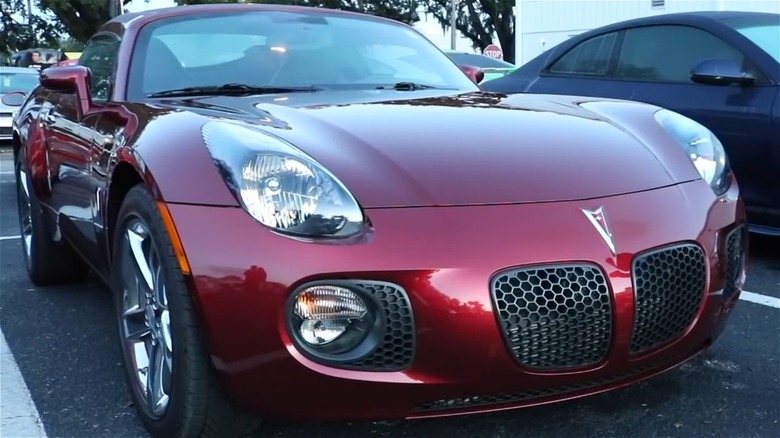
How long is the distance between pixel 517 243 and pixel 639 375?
0.52m

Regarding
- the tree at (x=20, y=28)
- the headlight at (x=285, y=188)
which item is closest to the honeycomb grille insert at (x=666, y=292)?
the headlight at (x=285, y=188)

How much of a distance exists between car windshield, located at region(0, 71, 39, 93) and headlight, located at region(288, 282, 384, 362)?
1241cm

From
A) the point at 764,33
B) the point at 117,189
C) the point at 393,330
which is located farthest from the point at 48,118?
the point at 764,33

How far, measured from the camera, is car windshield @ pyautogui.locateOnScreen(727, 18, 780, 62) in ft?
14.5

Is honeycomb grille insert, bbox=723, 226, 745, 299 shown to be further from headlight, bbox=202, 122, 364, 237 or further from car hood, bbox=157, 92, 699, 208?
headlight, bbox=202, 122, 364, 237

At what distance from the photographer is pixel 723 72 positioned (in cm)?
429

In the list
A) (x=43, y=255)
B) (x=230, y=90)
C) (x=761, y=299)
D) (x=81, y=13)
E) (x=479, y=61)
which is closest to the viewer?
(x=230, y=90)

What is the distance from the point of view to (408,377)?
1959 mm

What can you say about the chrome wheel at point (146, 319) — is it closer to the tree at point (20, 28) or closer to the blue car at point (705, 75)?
the blue car at point (705, 75)

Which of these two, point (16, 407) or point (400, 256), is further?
point (16, 407)

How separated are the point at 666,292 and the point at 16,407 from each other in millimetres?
1939

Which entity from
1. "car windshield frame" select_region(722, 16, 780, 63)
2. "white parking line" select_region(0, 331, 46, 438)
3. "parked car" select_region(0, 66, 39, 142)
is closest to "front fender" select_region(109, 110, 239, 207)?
"white parking line" select_region(0, 331, 46, 438)

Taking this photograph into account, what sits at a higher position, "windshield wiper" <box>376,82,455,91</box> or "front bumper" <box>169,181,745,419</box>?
"windshield wiper" <box>376,82,455,91</box>

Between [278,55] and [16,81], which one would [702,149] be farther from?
[16,81]
